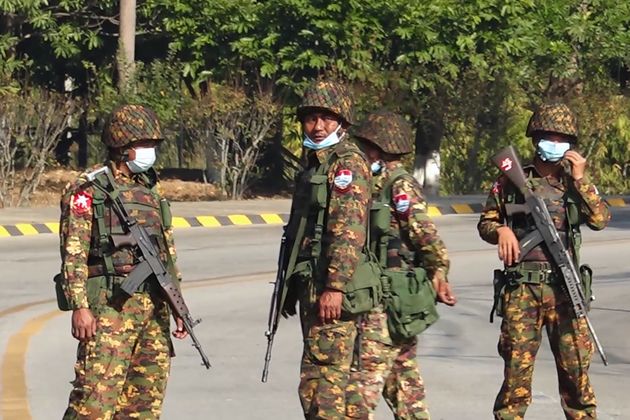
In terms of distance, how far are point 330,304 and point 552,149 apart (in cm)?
157

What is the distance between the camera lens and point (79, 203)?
723 cm

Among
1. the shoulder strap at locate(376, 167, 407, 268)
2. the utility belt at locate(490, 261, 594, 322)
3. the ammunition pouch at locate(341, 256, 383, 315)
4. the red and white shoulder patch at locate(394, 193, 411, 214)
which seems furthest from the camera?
the utility belt at locate(490, 261, 594, 322)

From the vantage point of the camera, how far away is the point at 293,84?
26.3 m

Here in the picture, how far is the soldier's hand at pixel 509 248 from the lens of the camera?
7941mm

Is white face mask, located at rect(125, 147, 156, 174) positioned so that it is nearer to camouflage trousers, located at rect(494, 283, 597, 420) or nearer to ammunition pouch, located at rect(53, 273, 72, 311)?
ammunition pouch, located at rect(53, 273, 72, 311)

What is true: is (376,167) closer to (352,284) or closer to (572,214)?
(352,284)

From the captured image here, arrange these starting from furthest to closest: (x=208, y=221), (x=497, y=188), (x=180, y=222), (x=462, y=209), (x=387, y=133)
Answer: (x=462, y=209) < (x=208, y=221) < (x=180, y=222) < (x=497, y=188) < (x=387, y=133)

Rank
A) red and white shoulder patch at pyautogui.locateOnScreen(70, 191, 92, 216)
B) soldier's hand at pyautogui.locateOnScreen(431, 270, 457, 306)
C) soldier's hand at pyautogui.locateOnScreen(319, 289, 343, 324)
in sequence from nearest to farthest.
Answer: soldier's hand at pyautogui.locateOnScreen(319, 289, 343, 324) → red and white shoulder patch at pyautogui.locateOnScreen(70, 191, 92, 216) → soldier's hand at pyautogui.locateOnScreen(431, 270, 457, 306)

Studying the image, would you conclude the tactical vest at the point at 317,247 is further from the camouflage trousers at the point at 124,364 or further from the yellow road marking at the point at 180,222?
the yellow road marking at the point at 180,222

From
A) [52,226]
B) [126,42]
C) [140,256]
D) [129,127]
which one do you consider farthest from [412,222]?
[126,42]

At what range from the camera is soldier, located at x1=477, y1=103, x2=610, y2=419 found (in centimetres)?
794

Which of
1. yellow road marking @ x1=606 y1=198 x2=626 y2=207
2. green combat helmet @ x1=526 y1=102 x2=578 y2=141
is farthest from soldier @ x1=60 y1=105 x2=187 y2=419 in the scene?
yellow road marking @ x1=606 y1=198 x2=626 y2=207

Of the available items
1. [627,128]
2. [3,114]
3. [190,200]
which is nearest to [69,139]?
[190,200]

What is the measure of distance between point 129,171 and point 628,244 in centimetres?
1380
